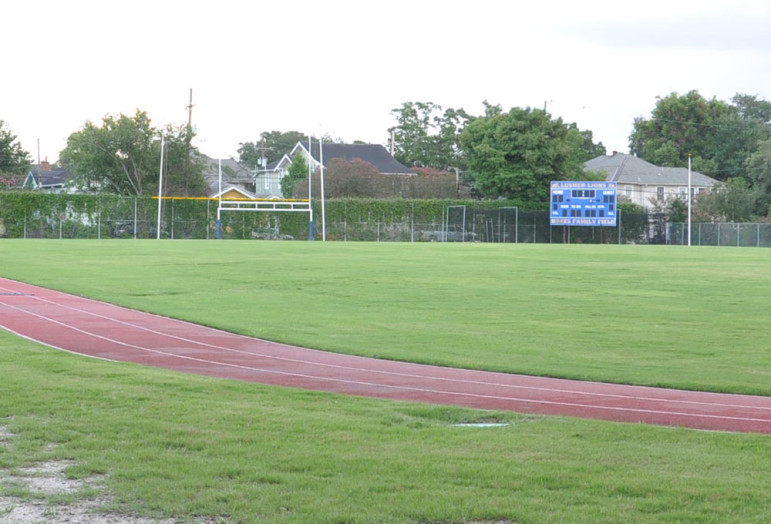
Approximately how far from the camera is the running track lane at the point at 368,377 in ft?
32.1

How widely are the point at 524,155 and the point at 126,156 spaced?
31.7 meters

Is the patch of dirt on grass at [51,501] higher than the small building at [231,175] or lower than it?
lower

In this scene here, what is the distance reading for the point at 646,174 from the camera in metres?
98.9

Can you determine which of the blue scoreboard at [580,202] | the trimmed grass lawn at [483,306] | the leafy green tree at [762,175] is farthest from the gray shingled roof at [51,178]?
the trimmed grass lawn at [483,306]

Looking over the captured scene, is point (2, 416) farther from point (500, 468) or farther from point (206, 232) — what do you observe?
point (206, 232)

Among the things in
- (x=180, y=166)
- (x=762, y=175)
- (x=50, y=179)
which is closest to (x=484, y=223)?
(x=180, y=166)

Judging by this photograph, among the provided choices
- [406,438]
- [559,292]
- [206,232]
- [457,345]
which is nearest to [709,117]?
[206,232]

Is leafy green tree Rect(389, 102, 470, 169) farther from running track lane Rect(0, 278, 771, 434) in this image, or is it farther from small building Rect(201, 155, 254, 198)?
running track lane Rect(0, 278, 771, 434)

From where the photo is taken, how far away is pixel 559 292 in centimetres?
2455

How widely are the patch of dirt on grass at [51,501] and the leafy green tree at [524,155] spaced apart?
74.7m

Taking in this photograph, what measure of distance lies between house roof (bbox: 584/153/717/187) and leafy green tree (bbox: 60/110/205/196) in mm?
40332

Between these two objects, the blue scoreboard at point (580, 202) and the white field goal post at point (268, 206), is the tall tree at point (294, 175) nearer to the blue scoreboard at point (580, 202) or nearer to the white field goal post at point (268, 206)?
the white field goal post at point (268, 206)

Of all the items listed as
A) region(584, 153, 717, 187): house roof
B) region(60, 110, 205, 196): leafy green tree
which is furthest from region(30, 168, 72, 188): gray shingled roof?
region(584, 153, 717, 187): house roof

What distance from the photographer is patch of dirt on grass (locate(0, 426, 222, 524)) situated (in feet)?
18.8
